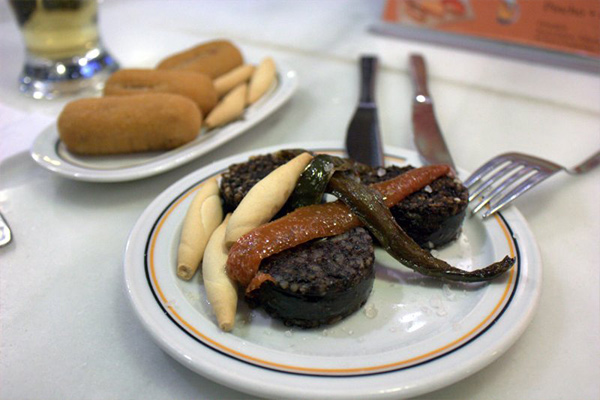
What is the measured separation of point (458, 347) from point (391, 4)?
2.05 meters

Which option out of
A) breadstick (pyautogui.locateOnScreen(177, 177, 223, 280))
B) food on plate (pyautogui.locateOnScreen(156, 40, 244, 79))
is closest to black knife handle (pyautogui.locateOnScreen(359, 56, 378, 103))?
food on plate (pyautogui.locateOnScreen(156, 40, 244, 79))

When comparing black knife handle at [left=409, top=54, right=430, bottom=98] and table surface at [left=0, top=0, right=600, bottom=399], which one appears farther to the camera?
black knife handle at [left=409, top=54, right=430, bottom=98]

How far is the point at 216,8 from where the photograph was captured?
2.92 metres

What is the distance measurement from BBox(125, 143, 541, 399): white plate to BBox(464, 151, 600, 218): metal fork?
0.17ft

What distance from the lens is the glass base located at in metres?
1.94

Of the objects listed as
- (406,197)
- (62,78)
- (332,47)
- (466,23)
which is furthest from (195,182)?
(466,23)

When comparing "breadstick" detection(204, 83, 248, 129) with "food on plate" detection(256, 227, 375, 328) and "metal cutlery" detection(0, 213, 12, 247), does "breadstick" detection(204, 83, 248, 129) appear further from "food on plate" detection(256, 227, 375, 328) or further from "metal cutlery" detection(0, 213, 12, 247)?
"food on plate" detection(256, 227, 375, 328)

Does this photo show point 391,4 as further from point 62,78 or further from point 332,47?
point 62,78

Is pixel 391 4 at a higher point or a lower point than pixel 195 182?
higher

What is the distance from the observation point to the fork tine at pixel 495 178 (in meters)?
1.25

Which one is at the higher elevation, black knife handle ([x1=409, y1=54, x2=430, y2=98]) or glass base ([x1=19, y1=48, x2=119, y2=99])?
black knife handle ([x1=409, y1=54, x2=430, y2=98])

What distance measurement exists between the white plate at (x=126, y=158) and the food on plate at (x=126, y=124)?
3 centimetres

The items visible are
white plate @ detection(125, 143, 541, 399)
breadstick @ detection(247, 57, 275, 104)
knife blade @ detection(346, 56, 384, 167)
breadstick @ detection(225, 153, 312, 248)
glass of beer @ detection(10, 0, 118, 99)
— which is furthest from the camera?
glass of beer @ detection(10, 0, 118, 99)

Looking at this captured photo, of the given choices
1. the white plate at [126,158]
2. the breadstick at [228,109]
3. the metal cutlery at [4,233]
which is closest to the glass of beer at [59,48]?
the white plate at [126,158]
